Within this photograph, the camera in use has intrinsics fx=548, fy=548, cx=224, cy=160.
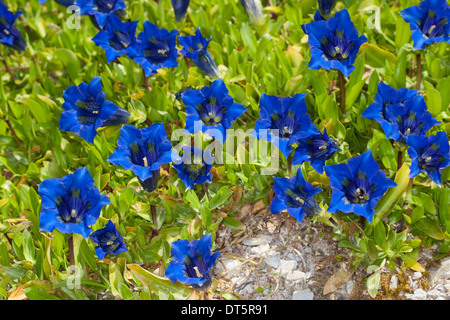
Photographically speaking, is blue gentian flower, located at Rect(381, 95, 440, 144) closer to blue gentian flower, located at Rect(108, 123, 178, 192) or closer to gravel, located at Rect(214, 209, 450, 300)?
gravel, located at Rect(214, 209, 450, 300)

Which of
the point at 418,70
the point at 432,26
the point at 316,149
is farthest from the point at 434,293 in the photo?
the point at 432,26

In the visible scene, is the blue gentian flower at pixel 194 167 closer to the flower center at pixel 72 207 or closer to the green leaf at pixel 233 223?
the green leaf at pixel 233 223

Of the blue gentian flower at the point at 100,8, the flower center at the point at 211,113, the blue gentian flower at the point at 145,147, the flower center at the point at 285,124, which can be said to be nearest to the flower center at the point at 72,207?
the blue gentian flower at the point at 145,147

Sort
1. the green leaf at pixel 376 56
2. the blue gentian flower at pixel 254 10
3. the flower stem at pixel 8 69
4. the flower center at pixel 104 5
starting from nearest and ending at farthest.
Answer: the green leaf at pixel 376 56
the flower center at pixel 104 5
the blue gentian flower at pixel 254 10
the flower stem at pixel 8 69

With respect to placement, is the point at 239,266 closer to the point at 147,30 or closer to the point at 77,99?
the point at 77,99

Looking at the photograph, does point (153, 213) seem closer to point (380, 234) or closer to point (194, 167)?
point (194, 167)
